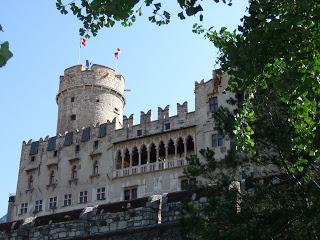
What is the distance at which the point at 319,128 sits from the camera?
11102 millimetres

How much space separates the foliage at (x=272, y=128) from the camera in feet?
33.8

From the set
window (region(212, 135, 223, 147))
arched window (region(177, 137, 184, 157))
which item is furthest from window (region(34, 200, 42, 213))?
window (region(212, 135, 223, 147))

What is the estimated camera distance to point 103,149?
149 ft

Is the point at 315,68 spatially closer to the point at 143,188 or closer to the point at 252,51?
the point at 252,51

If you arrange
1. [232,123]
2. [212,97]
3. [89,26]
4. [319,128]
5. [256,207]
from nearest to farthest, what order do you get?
[319,128] < [89,26] < [256,207] < [232,123] < [212,97]

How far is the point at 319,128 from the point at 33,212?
3726cm

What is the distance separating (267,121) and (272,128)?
40 cm

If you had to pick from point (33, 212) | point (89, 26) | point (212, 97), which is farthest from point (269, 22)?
point (33, 212)

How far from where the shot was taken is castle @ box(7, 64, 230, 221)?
4181cm

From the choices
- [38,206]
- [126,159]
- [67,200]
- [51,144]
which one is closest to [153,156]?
[126,159]

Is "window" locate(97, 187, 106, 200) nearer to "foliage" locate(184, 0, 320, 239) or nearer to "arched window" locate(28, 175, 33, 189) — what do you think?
"arched window" locate(28, 175, 33, 189)

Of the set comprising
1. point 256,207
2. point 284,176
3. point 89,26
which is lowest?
point 256,207

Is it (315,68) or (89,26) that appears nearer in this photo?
(315,68)

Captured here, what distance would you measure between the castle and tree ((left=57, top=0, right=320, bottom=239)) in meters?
24.6
